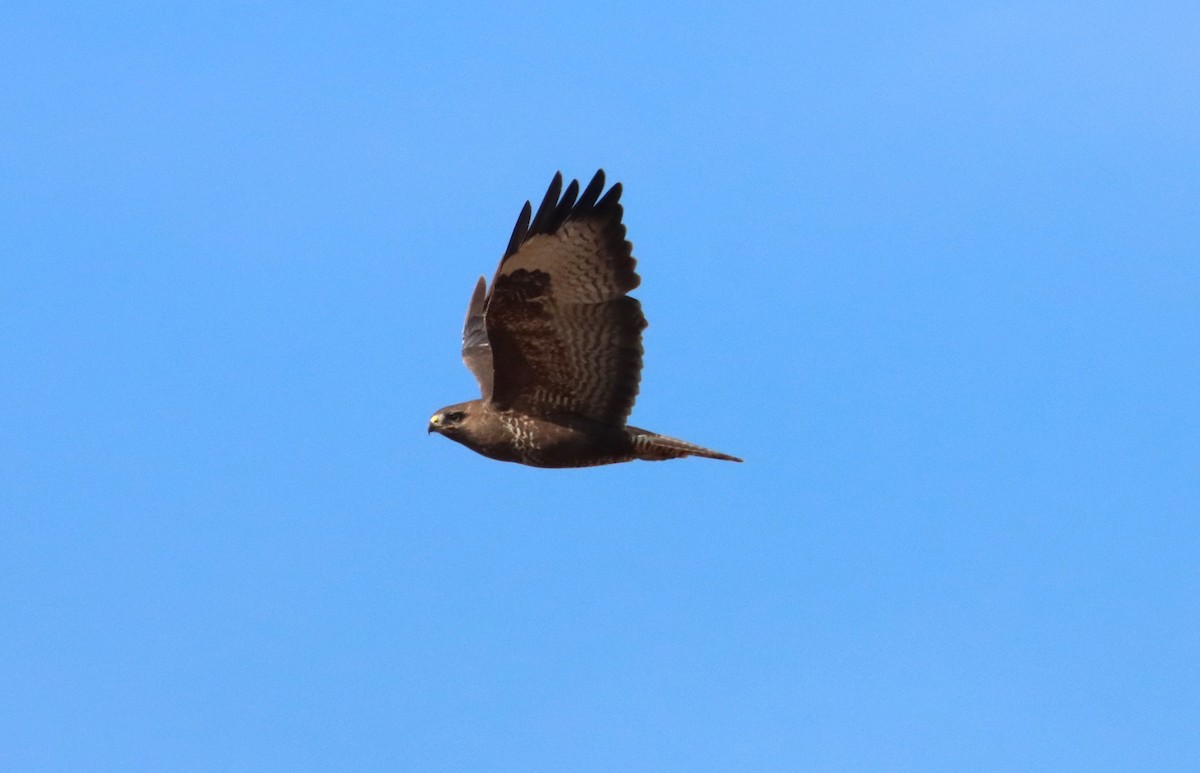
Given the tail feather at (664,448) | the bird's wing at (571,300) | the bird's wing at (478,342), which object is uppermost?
the bird's wing at (478,342)

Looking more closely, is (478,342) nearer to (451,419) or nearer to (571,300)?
(451,419)

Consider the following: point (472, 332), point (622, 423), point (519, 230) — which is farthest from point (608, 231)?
point (472, 332)

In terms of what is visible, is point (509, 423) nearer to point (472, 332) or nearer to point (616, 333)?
point (616, 333)

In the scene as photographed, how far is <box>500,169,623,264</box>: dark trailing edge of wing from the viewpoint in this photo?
35.8ft

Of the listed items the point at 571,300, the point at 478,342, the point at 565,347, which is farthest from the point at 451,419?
the point at 478,342

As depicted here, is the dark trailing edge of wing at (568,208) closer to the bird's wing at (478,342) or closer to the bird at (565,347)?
the bird at (565,347)

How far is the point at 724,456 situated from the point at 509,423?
53.0 inches

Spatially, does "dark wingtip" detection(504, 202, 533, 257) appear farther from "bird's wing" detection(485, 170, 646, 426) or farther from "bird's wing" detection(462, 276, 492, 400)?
"bird's wing" detection(462, 276, 492, 400)

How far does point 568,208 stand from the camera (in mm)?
10945

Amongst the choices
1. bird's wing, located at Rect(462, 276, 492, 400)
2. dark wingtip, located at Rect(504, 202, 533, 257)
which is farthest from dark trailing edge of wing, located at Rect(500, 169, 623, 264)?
bird's wing, located at Rect(462, 276, 492, 400)

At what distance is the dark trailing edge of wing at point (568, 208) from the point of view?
1092 cm

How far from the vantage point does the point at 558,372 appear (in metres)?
11.3

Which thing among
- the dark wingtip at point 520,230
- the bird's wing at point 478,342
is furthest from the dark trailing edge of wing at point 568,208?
the bird's wing at point 478,342

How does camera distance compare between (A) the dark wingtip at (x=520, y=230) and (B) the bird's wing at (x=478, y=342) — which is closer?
(A) the dark wingtip at (x=520, y=230)
